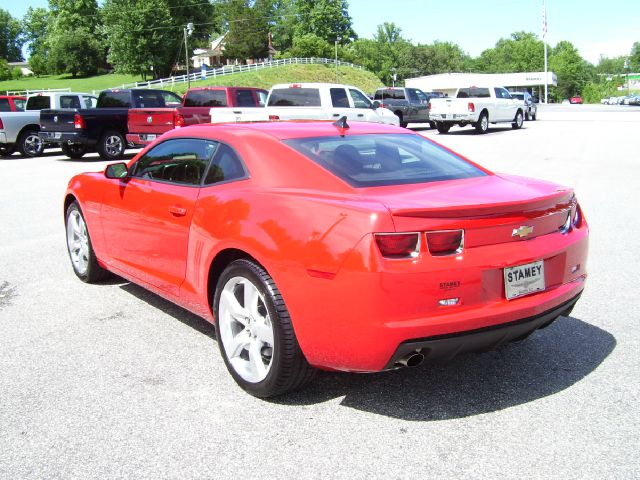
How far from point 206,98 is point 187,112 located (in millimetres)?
1149

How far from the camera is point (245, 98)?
765 inches

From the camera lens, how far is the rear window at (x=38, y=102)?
67.5ft

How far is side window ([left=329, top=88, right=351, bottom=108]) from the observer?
61.4 feet

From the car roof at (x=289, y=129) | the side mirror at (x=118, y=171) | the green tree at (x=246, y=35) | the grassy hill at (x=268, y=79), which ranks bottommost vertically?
the side mirror at (x=118, y=171)

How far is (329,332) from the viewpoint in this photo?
3.19 meters

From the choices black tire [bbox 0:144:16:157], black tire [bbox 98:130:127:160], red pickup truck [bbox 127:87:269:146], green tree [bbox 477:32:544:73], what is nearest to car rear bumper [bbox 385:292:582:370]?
red pickup truck [bbox 127:87:269:146]

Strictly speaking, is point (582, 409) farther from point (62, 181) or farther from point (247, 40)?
point (247, 40)

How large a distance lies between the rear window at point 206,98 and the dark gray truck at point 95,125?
1646 mm

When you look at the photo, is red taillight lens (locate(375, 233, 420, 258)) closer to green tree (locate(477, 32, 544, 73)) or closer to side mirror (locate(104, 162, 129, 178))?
side mirror (locate(104, 162, 129, 178))

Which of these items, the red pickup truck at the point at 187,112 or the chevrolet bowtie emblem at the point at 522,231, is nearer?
the chevrolet bowtie emblem at the point at 522,231

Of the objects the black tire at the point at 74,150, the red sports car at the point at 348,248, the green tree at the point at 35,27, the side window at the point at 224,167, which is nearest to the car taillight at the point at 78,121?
the black tire at the point at 74,150

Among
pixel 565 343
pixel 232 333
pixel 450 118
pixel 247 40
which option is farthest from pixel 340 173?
pixel 247 40

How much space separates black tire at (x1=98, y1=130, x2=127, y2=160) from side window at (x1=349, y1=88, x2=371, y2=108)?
Answer: 6.80 meters

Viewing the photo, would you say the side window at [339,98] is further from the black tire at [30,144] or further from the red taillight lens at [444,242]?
the red taillight lens at [444,242]
